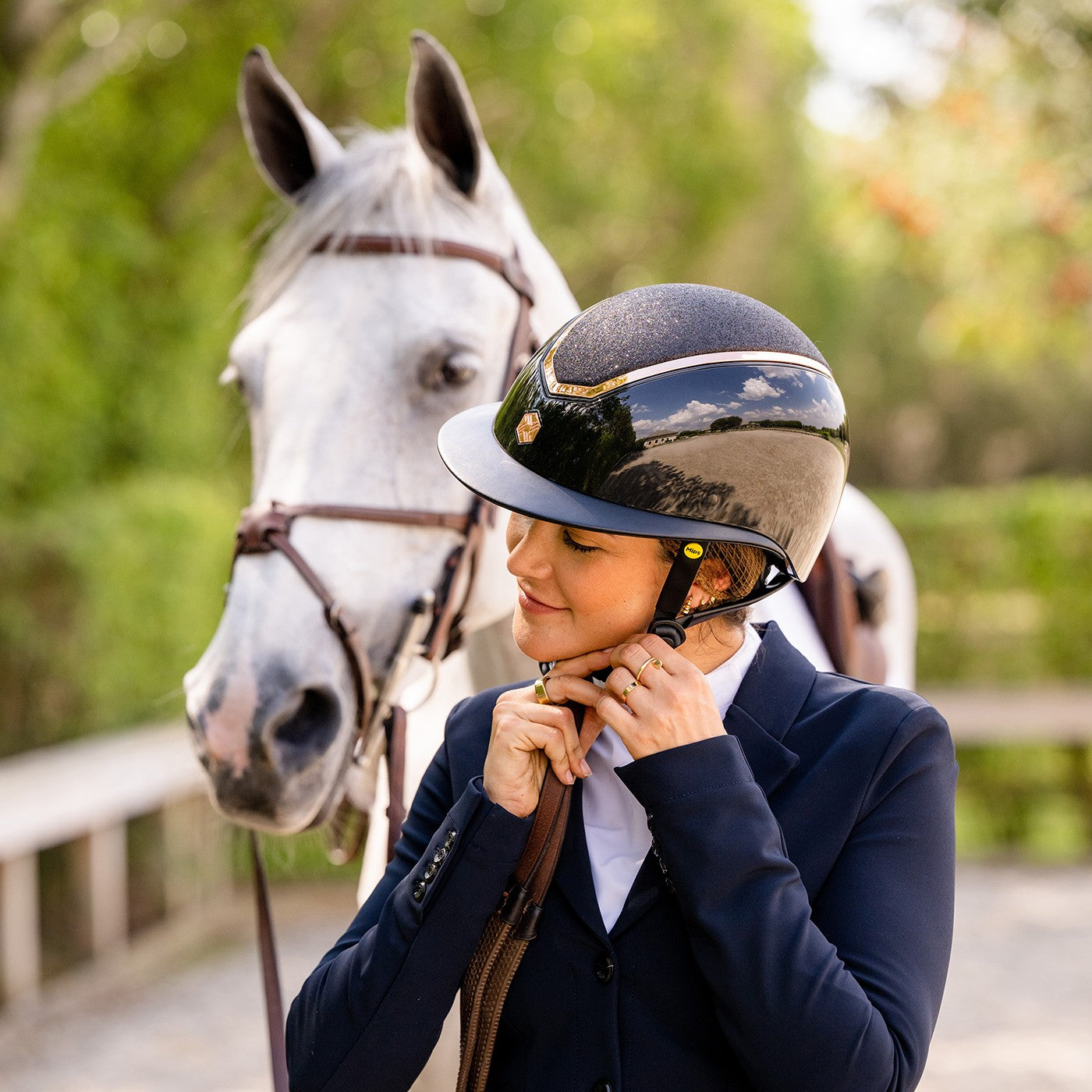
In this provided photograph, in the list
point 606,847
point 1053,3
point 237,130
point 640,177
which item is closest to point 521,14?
point 237,130

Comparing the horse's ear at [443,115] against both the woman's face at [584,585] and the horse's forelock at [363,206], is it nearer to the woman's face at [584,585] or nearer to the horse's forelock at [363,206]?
the horse's forelock at [363,206]

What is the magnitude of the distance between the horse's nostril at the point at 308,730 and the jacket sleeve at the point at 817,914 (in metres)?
0.84

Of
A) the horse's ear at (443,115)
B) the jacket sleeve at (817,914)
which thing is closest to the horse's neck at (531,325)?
the horse's ear at (443,115)

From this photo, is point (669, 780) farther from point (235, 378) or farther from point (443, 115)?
point (443, 115)

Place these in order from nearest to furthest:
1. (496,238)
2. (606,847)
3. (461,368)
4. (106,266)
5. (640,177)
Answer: (606,847) → (461,368) → (496,238) → (106,266) → (640,177)

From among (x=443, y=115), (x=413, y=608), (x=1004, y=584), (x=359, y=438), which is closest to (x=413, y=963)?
(x=413, y=608)

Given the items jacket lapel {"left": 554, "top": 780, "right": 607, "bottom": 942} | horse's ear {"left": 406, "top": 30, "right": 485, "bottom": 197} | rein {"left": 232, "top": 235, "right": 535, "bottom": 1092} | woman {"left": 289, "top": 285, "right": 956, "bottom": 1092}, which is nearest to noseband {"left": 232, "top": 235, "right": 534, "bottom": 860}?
rein {"left": 232, "top": 235, "right": 535, "bottom": 1092}

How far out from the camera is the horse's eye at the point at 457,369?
7.65 feet

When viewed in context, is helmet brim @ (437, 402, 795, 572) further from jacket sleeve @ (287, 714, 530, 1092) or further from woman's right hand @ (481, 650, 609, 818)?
jacket sleeve @ (287, 714, 530, 1092)

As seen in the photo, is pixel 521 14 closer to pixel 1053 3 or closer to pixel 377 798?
pixel 1053 3

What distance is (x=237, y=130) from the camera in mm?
8391

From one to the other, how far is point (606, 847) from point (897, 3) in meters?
11.0

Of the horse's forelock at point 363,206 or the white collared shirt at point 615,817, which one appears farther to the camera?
the horse's forelock at point 363,206

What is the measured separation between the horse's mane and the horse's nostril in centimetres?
83
